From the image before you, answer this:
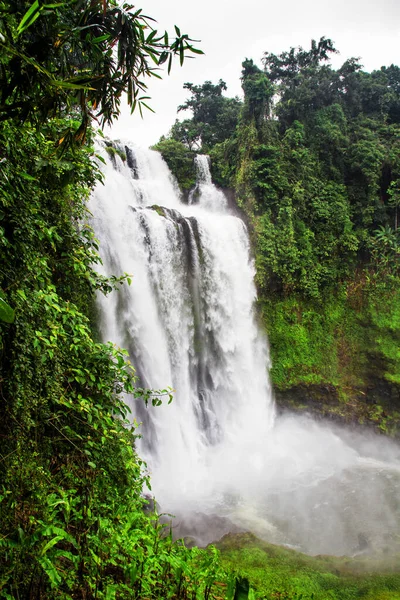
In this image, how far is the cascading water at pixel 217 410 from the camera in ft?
25.3

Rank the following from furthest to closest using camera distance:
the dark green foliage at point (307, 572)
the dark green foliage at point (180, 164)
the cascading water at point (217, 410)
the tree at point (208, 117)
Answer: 1. the tree at point (208, 117)
2. the dark green foliage at point (180, 164)
3. the cascading water at point (217, 410)
4. the dark green foliage at point (307, 572)

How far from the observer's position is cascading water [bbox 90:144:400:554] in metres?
7.71

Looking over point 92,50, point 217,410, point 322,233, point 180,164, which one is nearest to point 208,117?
point 180,164

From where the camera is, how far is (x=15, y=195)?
2.49m

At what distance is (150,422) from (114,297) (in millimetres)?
3221

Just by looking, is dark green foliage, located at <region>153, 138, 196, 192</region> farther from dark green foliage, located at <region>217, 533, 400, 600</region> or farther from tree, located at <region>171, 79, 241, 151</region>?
dark green foliage, located at <region>217, 533, 400, 600</region>

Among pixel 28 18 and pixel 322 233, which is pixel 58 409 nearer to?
pixel 28 18

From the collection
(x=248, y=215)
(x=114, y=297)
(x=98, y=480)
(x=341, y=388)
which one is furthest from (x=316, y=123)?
(x=98, y=480)

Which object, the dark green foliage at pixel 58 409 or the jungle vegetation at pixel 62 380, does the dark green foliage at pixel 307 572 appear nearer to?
the jungle vegetation at pixel 62 380

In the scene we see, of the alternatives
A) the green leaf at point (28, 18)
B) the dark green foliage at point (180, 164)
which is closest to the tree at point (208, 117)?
the dark green foliage at point (180, 164)

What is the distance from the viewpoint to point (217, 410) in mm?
10781

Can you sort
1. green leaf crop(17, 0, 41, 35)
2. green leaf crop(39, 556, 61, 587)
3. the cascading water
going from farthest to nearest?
1. the cascading water
2. green leaf crop(39, 556, 61, 587)
3. green leaf crop(17, 0, 41, 35)

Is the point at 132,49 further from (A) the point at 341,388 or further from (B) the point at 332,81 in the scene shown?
(B) the point at 332,81

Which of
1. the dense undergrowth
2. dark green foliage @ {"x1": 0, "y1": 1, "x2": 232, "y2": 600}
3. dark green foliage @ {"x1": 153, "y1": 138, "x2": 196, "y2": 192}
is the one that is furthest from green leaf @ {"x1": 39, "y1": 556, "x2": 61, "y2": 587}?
dark green foliage @ {"x1": 153, "y1": 138, "x2": 196, "y2": 192}
